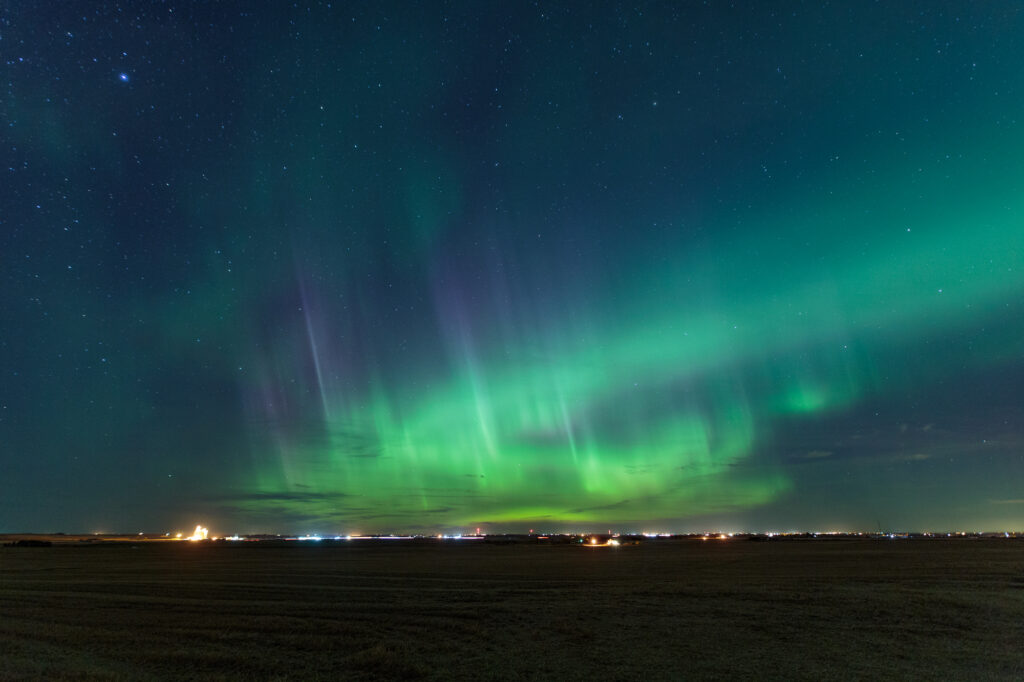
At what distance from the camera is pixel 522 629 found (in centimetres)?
2164

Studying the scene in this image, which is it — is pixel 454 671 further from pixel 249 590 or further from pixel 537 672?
pixel 249 590

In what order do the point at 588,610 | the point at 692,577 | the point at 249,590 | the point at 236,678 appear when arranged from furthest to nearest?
the point at 692,577
the point at 249,590
the point at 588,610
the point at 236,678

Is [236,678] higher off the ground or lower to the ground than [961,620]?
higher

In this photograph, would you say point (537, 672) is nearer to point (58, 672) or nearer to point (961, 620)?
point (58, 672)

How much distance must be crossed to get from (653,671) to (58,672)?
15.4 m

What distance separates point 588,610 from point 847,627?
9.79 metres

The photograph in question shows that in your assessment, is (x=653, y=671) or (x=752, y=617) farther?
(x=752, y=617)

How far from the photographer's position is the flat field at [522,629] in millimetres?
15984

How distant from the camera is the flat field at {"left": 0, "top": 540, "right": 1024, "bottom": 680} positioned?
15984mm

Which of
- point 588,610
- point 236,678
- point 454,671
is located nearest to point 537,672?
point 454,671

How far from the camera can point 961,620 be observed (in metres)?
23.1

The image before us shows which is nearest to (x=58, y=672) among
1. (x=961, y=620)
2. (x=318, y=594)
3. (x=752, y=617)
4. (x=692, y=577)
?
(x=318, y=594)

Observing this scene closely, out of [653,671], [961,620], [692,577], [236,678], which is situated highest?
[236,678]

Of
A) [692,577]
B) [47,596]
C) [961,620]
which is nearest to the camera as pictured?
[961,620]
